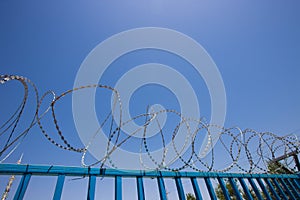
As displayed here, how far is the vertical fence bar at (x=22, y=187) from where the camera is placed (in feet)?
7.75

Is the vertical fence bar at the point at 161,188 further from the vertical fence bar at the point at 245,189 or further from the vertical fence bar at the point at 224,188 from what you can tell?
the vertical fence bar at the point at 245,189

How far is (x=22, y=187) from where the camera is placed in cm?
244

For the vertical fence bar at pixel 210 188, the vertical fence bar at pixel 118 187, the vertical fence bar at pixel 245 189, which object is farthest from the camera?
the vertical fence bar at pixel 245 189

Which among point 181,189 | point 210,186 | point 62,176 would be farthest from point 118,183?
point 210,186

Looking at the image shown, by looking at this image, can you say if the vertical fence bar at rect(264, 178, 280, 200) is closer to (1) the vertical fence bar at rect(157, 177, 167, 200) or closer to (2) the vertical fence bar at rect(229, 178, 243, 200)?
(2) the vertical fence bar at rect(229, 178, 243, 200)

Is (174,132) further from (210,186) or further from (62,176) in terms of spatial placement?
(62,176)

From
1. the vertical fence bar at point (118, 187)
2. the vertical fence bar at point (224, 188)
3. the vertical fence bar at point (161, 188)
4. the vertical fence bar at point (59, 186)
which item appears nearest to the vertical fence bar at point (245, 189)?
the vertical fence bar at point (224, 188)

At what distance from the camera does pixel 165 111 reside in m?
4.06

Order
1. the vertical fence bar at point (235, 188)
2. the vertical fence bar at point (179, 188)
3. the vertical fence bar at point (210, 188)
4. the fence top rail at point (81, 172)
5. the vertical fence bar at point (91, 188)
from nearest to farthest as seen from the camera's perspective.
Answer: the fence top rail at point (81, 172) < the vertical fence bar at point (91, 188) < the vertical fence bar at point (179, 188) < the vertical fence bar at point (210, 188) < the vertical fence bar at point (235, 188)

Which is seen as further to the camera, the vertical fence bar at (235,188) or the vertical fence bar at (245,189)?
the vertical fence bar at (245,189)

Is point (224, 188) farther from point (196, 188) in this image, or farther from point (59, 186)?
point (59, 186)

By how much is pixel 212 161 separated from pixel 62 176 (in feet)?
11.0

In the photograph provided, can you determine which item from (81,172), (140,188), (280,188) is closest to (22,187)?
(81,172)

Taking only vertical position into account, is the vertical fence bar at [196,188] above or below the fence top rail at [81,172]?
below
